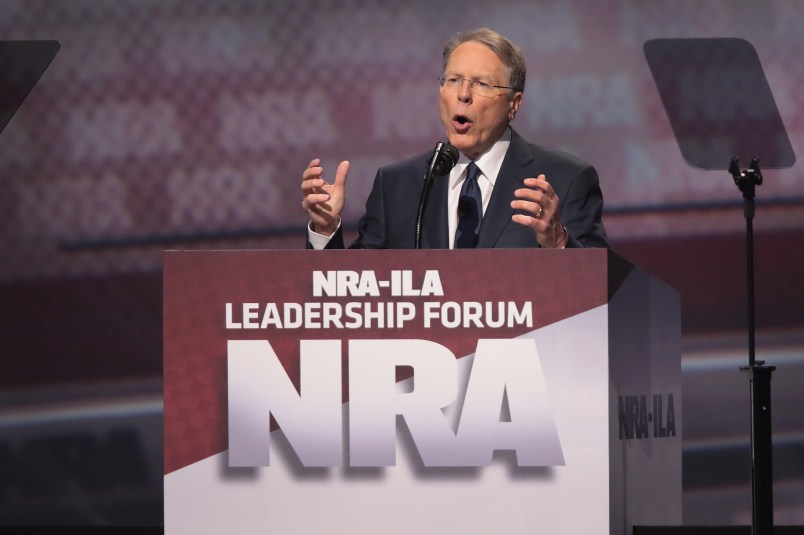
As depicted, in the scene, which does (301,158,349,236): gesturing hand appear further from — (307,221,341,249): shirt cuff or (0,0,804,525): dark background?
(0,0,804,525): dark background

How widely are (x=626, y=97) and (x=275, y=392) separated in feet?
7.31

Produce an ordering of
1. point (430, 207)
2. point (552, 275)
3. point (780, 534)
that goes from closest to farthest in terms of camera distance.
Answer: point (552, 275) → point (430, 207) → point (780, 534)

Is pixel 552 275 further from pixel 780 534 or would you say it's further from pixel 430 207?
pixel 780 534

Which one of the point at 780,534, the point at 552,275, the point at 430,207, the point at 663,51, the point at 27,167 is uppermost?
the point at 663,51

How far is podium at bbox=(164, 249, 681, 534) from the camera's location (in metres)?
1.55

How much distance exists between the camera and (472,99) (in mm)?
2312

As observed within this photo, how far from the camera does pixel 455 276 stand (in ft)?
5.17

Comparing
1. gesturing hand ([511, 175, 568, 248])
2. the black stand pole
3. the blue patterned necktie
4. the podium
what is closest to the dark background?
the black stand pole

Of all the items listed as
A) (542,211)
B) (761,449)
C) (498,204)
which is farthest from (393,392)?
(761,449)

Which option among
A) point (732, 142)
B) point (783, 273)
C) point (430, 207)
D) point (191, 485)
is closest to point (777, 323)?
point (783, 273)

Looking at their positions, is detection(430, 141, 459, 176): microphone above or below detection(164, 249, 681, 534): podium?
above

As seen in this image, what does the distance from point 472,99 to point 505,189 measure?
21cm

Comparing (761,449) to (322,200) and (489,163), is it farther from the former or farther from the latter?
(322,200)

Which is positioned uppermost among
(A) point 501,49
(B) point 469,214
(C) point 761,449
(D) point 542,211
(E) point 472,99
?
(A) point 501,49
